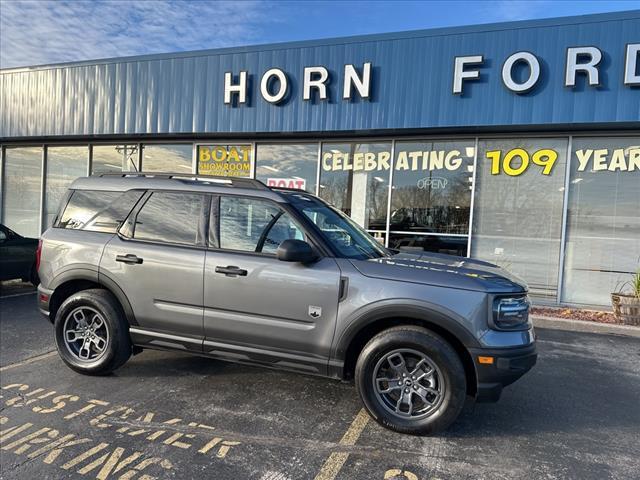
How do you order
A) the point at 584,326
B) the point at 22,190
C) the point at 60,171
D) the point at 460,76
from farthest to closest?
the point at 22,190
the point at 60,171
the point at 460,76
the point at 584,326

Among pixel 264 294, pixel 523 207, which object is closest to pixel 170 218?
pixel 264 294

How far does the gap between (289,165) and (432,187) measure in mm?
3283

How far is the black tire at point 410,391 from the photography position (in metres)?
3.40

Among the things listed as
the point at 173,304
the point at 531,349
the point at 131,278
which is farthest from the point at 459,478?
the point at 131,278

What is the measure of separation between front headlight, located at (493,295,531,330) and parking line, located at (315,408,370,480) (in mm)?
1323

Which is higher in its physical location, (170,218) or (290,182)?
(290,182)

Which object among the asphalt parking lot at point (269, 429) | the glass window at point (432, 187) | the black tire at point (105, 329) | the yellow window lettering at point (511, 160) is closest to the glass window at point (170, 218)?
the black tire at point (105, 329)

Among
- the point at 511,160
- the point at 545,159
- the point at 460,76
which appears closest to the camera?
the point at 460,76

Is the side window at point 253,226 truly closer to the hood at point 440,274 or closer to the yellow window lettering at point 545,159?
the hood at point 440,274

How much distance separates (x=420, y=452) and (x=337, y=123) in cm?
707

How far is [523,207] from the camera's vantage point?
8.95 meters

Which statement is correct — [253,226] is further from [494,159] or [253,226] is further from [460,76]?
[494,159]

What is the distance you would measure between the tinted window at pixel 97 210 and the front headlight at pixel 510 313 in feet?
11.3

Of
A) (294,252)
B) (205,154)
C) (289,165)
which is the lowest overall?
(294,252)
